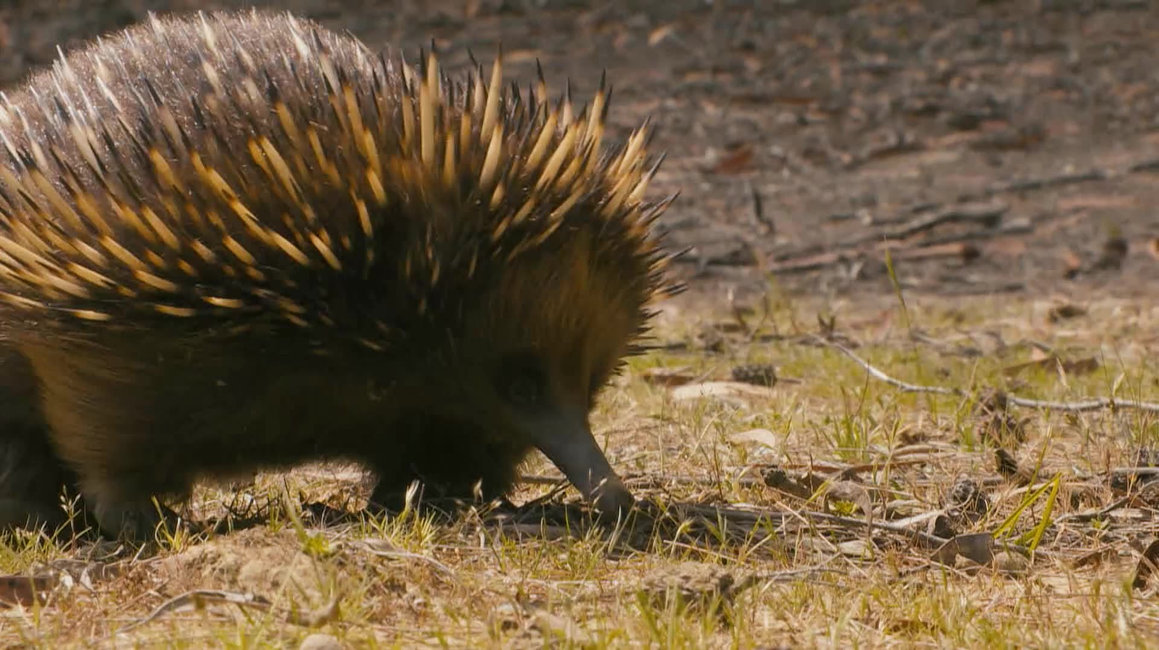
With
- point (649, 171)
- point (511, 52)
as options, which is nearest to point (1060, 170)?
point (511, 52)

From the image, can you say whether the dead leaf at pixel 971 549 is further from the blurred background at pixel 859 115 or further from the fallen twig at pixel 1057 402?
the blurred background at pixel 859 115

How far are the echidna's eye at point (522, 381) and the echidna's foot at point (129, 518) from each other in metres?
0.85

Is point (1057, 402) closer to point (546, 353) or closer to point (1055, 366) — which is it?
point (1055, 366)

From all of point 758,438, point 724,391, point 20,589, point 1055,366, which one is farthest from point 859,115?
point 20,589

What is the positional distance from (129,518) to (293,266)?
0.78m

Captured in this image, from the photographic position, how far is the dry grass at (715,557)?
274 cm

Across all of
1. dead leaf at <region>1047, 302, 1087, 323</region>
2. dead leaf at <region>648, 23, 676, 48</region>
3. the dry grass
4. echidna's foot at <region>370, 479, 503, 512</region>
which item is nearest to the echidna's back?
the dry grass

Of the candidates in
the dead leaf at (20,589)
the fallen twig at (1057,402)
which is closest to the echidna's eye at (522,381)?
the dead leaf at (20,589)

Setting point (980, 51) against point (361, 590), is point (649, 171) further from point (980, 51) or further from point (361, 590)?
point (980, 51)

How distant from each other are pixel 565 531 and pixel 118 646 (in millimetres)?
1078

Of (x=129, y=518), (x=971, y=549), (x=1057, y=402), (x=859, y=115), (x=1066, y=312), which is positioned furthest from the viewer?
(x=859, y=115)

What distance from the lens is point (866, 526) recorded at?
3.46m

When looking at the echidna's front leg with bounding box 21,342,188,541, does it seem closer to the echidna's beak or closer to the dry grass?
the dry grass

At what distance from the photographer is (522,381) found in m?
3.52
